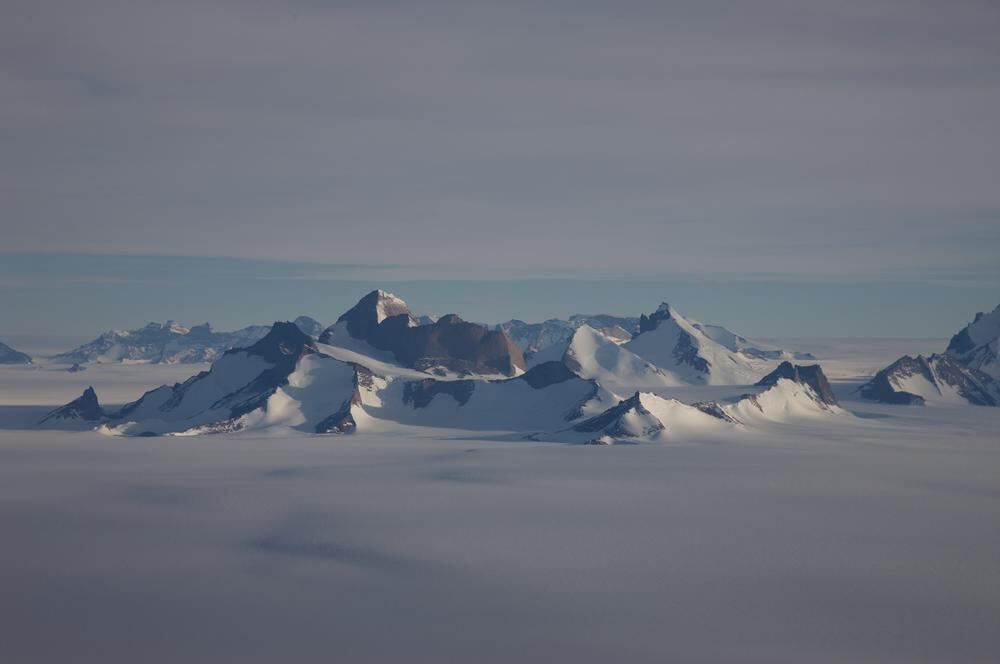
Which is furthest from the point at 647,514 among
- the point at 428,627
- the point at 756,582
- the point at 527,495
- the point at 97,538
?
the point at 97,538

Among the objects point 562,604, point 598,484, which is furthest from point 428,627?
point 598,484

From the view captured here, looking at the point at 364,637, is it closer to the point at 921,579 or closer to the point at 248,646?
the point at 248,646

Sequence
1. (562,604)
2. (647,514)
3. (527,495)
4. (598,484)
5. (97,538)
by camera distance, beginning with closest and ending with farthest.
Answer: (562,604) → (97,538) → (647,514) → (527,495) → (598,484)

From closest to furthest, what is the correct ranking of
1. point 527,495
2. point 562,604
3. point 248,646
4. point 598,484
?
point 248,646 → point 562,604 → point 527,495 → point 598,484

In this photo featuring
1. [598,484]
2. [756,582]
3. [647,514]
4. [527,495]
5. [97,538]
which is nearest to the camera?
[756,582]

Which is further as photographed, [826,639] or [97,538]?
[97,538]

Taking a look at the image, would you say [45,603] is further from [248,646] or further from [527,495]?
[527,495]
